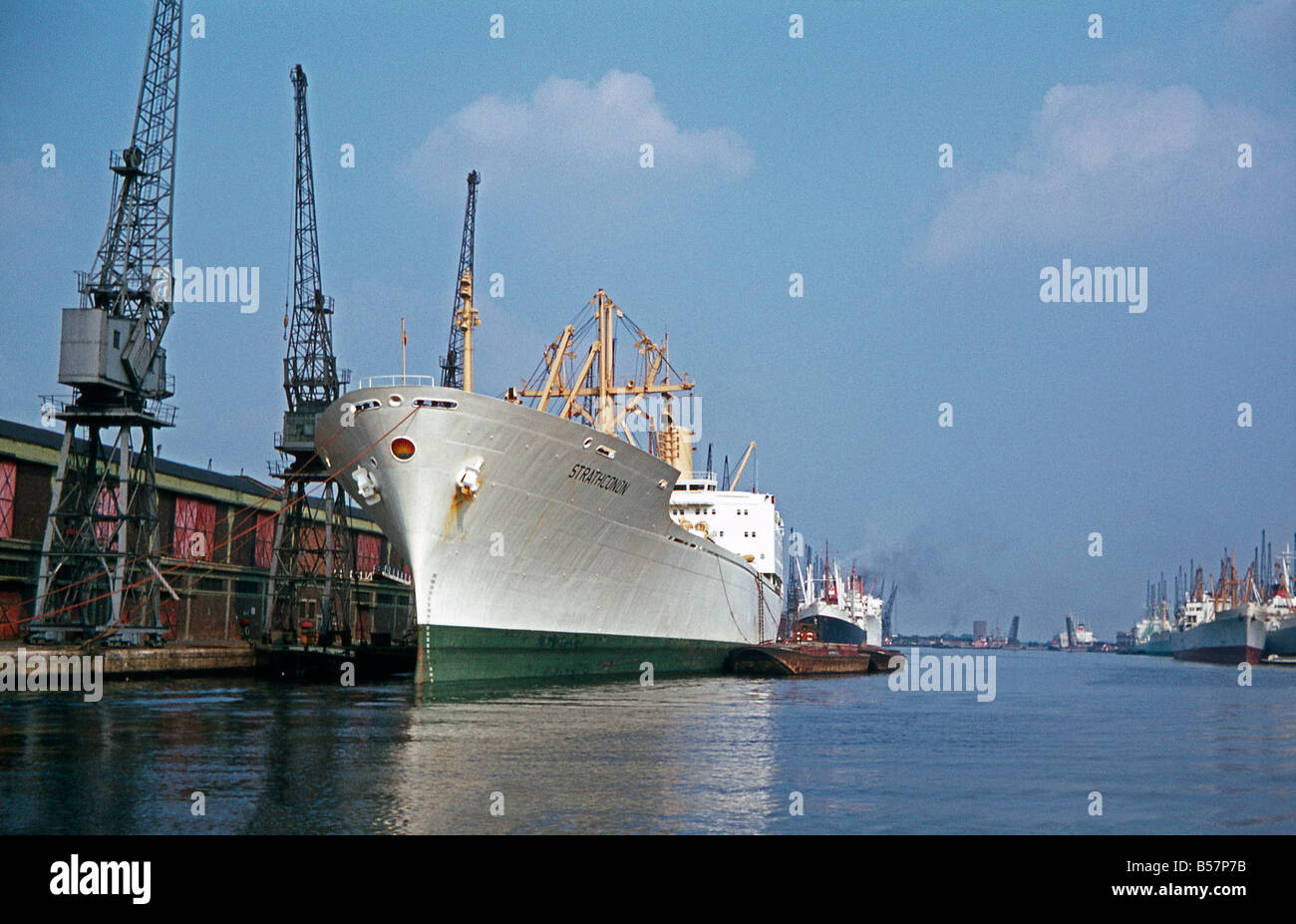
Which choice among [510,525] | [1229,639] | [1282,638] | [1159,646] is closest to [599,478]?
[510,525]

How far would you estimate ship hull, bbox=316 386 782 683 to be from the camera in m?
30.4

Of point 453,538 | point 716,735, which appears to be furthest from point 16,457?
point 716,735

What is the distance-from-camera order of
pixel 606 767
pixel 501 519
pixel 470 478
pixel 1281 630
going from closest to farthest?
1. pixel 606 767
2. pixel 470 478
3. pixel 501 519
4. pixel 1281 630

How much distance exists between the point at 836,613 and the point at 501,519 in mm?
71197

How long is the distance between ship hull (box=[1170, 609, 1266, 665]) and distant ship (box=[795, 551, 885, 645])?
31.0m

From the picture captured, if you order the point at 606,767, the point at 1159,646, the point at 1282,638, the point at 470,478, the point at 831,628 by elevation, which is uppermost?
the point at 470,478

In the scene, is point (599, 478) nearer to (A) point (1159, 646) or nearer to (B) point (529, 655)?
(B) point (529, 655)

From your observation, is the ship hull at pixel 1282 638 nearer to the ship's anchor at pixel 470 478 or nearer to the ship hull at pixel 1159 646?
the ship's anchor at pixel 470 478

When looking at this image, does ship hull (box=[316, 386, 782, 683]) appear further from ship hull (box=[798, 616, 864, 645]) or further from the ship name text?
ship hull (box=[798, 616, 864, 645])

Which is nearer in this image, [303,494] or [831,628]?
[303,494]

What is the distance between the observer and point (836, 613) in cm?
9856

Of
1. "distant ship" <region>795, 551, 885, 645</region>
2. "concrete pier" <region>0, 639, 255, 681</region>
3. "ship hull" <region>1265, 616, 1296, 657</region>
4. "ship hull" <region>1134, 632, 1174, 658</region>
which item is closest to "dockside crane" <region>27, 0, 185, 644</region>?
"concrete pier" <region>0, 639, 255, 681</region>

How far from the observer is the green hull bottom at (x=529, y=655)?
31203 mm

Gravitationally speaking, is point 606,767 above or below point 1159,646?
above
